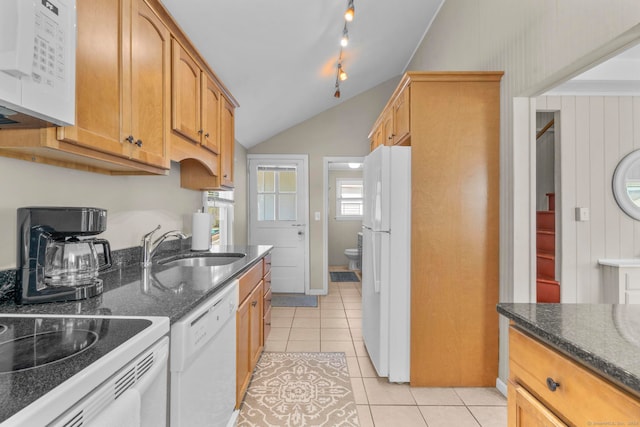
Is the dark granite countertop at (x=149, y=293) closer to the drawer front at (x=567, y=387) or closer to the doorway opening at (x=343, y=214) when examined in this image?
the drawer front at (x=567, y=387)

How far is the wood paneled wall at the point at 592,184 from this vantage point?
8.44 feet

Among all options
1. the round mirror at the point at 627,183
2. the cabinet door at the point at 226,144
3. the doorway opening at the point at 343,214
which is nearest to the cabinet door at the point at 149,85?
the cabinet door at the point at 226,144

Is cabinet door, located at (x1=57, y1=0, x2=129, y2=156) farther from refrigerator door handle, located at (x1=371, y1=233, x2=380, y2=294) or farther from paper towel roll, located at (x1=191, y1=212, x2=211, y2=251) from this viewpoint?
refrigerator door handle, located at (x1=371, y1=233, x2=380, y2=294)

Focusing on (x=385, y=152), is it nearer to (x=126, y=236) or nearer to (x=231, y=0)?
(x=231, y=0)

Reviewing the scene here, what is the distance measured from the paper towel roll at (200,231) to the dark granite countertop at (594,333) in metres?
2.15

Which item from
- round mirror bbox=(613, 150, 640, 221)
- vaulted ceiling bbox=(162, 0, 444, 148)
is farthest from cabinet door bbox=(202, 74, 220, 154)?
round mirror bbox=(613, 150, 640, 221)

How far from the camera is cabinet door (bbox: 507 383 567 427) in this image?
843mm

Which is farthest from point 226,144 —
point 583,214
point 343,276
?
point 343,276

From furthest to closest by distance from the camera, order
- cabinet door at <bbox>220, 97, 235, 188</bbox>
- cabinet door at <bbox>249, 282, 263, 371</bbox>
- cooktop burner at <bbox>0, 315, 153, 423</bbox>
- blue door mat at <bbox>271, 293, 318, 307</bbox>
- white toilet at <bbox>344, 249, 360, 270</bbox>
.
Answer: white toilet at <bbox>344, 249, 360, 270</bbox>, blue door mat at <bbox>271, 293, 318, 307</bbox>, cabinet door at <bbox>220, 97, 235, 188</bbox>, cabinet door at <bbox>249, 282, 263, 371</bbox>, cooktop burner at <bbox>0, 315, 153, 423</bbox>

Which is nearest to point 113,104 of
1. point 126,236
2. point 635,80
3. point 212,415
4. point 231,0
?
point 126,236

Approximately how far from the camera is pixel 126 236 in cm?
179

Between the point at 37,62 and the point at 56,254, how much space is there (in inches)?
28.5

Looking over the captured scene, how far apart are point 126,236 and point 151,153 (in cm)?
63

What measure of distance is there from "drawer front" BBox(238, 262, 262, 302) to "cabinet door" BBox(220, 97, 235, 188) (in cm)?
77
